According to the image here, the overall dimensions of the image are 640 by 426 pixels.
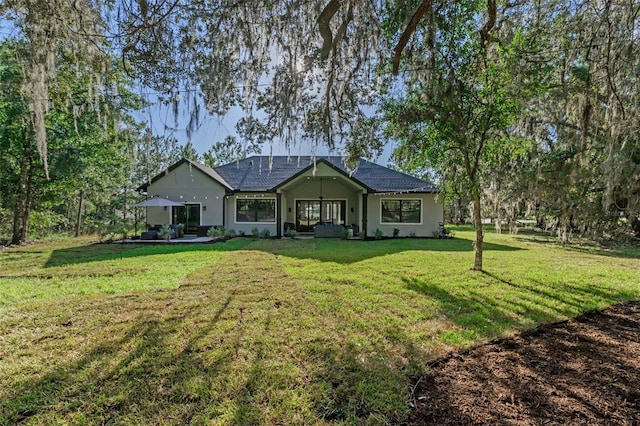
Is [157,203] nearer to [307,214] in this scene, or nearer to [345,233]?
[307,214]

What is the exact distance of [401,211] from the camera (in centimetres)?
1622

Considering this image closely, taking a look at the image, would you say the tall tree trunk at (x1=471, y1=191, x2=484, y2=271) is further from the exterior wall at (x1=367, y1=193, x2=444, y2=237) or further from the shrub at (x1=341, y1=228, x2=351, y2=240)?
the exterior wall at (x1=367, y1=193, x2=444, y2=237)

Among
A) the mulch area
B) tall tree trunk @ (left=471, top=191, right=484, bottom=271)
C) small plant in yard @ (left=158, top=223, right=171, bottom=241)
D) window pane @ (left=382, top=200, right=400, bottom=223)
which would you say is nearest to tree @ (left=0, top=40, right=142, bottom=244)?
small plant in yard @ (left=158, top=223, right=171, bottom=241)

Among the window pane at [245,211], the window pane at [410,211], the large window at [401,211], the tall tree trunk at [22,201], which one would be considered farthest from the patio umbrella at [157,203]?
the window pane at [410,211]

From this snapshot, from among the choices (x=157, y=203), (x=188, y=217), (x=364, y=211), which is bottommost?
(x=188, y=217)

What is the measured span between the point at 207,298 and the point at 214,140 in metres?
2.54

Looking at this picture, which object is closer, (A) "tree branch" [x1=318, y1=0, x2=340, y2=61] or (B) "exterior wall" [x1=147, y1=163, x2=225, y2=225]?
(A) "tree branch" [x1=318, y1=0, x2=340, y2=61]

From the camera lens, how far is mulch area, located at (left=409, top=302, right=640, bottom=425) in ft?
7.61

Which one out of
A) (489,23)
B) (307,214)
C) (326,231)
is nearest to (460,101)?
(489,23)

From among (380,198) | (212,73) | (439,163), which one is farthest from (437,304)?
(380,198)

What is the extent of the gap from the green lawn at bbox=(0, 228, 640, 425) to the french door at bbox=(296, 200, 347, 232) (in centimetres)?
999

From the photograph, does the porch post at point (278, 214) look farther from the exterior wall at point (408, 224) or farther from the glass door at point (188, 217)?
the exterior wall at point (408, 224)

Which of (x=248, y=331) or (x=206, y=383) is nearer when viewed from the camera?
(x=206, y=383)

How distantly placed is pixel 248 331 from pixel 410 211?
1373cm
